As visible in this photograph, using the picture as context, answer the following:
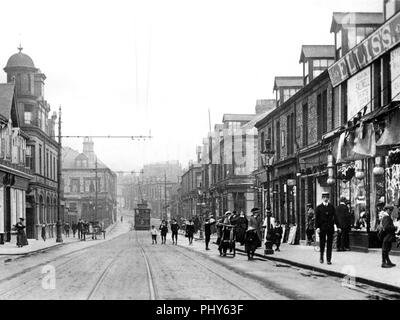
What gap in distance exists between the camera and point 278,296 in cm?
1160

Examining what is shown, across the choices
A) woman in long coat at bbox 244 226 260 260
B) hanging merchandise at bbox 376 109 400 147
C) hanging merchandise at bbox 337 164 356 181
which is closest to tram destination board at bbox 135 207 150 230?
hanging merchandise at bbox 337 164 356 181

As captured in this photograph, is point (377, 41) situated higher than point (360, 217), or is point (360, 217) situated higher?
point (377, 41)

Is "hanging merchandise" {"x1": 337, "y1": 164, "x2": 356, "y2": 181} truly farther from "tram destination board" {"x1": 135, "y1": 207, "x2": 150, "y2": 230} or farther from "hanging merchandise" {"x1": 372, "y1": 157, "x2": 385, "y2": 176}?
"tram destination board" {"x1": 135, "y1": 207, "x2": 150, "y2": 230}

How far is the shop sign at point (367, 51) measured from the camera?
19719 mm

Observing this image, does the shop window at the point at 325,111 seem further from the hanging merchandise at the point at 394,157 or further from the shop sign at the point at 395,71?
the hanging merchandise at the point at 394,157

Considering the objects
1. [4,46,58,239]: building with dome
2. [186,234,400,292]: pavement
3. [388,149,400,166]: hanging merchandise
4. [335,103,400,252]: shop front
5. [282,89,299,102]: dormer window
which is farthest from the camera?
[4,46,58,239]: building with dome

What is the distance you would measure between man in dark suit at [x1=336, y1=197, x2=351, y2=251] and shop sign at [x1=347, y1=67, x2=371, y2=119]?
11.0ft

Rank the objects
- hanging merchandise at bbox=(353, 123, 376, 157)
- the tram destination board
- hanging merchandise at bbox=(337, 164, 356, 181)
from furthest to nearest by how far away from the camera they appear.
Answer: the tram destination board
hanging merchandise at bbox=(337, 164, 356, 181)
hanging merchandise at bbox=(353, 123, 376, 157)

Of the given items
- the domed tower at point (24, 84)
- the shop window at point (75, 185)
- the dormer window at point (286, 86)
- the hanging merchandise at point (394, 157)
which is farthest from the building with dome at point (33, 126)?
the shop window at point (75, 185)

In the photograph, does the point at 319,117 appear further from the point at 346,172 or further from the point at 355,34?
the point at 355,34

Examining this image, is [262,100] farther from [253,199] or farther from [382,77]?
[382,77]

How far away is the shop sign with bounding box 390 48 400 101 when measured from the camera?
65.5ft
